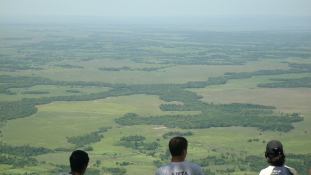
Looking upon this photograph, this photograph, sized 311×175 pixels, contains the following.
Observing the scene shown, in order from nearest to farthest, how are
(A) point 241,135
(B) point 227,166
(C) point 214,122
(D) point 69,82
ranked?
(B) point 227,166 → (A) point 241,135 → (C) point 214,122 → (D) point 69,82

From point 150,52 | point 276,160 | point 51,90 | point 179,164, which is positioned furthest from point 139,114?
point 150,52

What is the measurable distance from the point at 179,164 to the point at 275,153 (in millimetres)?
1282

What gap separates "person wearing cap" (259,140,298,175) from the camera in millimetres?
6559

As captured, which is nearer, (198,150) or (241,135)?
(198,150)

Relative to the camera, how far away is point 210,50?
135250 mm

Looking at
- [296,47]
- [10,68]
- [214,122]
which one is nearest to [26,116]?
[214,122]

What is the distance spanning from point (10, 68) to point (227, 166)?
67.9m

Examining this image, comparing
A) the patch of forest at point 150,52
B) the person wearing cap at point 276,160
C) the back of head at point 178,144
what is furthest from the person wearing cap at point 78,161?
the patch of forest at point 150,52

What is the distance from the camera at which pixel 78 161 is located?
681 cm

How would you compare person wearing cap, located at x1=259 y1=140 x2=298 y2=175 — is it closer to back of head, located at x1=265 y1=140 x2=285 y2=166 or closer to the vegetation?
back of head, located at x1=265 y1=140 x2=285 y2=166

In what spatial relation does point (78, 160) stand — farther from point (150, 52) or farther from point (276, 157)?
point (150, 52)

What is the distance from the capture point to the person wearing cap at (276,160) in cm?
656

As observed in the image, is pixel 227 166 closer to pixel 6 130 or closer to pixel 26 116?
pixel 6 130

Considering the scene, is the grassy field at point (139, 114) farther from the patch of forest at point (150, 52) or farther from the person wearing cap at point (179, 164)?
the person wearing cap at point (179, 164)
